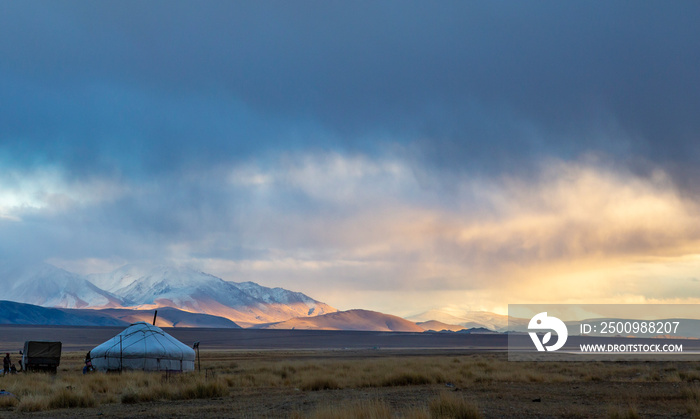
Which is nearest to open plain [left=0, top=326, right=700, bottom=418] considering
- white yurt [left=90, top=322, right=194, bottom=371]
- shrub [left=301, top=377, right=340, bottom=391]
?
shrub [left=301, top=377, right=340, bottom=391]

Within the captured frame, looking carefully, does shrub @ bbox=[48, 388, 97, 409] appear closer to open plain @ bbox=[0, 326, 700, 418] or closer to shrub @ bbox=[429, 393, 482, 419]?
open plain @ bbox=[0, 326, 700, 418]

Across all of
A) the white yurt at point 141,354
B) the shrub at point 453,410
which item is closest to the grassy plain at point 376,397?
the shrub at point 453,410

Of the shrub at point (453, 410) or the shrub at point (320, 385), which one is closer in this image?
the shrub at point (453, 410)

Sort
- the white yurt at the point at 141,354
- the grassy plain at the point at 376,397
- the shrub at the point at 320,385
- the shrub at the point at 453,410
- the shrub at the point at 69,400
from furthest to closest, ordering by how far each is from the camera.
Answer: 1. the white yurt at the point at 141,354
2. the shrub at the point at 320,385
3. the shrub at the point at 69,400
4. the grassy plain at the point at 376,397
5. the shrub at the point at 453,410

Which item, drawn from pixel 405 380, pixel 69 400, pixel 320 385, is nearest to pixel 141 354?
pixel 320 385

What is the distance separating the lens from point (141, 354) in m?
37.4

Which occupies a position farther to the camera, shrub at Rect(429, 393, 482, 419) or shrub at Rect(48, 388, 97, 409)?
shrub at Rect(48, 388, 97, 409)

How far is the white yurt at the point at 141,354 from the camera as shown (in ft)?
122

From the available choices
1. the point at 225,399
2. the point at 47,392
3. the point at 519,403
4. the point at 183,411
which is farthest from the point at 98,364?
the point at 519,403

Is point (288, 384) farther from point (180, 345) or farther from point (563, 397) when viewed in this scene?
point (180, 345)

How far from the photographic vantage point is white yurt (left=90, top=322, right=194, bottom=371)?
122 ft

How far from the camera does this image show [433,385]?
84.4 feet

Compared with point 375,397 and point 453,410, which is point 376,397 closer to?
point 375,397

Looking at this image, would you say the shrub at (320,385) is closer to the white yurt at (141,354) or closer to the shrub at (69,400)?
the shrub at (69,400)
